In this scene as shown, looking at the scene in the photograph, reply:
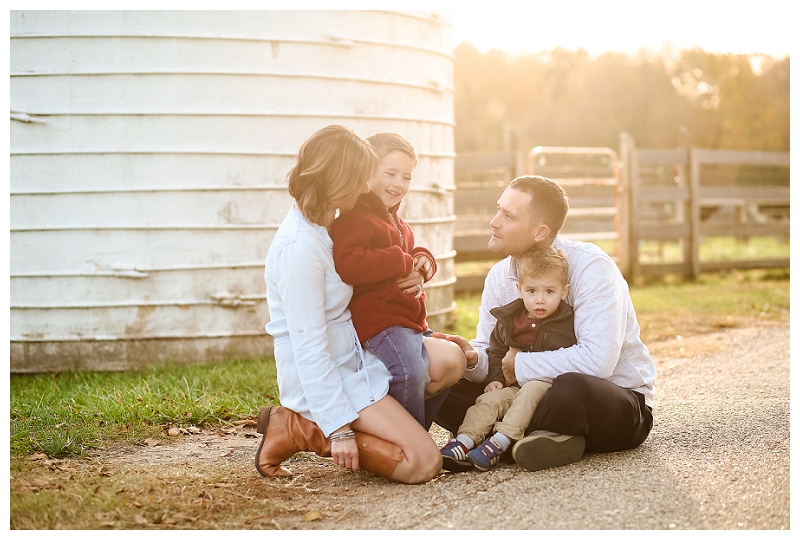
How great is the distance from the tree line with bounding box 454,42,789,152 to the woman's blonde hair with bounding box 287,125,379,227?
2592 cm

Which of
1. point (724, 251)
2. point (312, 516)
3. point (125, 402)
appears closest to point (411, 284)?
point (312, 516)

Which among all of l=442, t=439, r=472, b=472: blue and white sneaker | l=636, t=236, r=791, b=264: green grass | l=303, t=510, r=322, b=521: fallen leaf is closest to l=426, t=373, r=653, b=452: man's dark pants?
l=442, t=439, r=472, b=472: blue and white sneaker

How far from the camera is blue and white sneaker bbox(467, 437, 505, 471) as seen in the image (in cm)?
312

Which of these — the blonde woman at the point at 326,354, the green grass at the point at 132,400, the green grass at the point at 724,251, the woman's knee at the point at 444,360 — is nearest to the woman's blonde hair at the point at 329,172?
the blonde woman at the point at 326,354

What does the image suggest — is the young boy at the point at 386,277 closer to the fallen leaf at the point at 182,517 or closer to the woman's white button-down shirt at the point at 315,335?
the woman's white button-down shirt at the point at 315,335

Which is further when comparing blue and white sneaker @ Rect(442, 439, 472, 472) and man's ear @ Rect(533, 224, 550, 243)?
man's ear @ Rect(533, 224, 550, 243)

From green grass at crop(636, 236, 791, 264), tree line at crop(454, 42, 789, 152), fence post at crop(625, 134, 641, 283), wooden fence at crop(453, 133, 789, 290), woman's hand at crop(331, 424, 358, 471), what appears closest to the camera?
woman's hand at crop(331, 424, 358, 471)

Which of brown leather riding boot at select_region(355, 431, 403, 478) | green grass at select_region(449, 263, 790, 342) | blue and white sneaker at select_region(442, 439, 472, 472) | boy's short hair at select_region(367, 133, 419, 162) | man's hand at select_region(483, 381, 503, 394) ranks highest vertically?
boy's short hair at select_region(367, 133, 419, 162)

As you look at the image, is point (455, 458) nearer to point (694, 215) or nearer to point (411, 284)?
point (411, 284)

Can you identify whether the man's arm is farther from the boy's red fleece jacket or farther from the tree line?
the tree line

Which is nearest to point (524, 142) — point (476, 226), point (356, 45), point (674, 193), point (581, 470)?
point (476, 226)

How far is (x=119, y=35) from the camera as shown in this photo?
17.5 ft

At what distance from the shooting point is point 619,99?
3544 cm

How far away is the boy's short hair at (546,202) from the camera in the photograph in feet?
11.0
